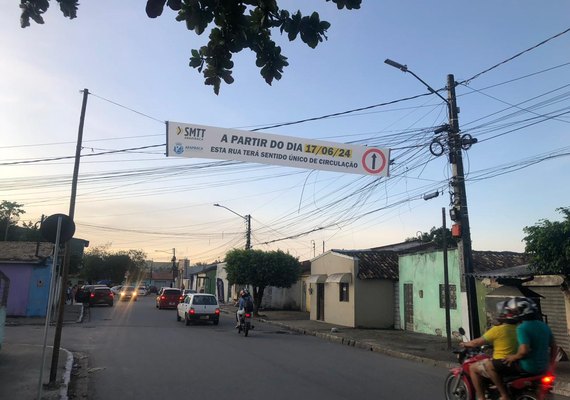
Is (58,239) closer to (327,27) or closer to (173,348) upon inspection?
(327,27)

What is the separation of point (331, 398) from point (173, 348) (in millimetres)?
7577

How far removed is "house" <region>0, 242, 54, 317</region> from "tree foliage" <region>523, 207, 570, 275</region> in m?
24.1

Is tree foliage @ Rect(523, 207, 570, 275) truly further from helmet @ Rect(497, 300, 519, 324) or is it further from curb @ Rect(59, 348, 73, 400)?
curb @ Rect(59, 348, 73, 400)

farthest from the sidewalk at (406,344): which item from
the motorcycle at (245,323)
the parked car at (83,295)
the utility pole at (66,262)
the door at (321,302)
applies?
the parked car at (83,295)

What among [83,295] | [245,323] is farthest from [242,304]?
[83,295]

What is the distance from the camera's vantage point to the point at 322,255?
29766 millimetres

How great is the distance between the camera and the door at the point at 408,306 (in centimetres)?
2235

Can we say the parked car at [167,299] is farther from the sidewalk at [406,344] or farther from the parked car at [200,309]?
the sidewalk at [406,344]

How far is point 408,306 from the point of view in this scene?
74.8 ft

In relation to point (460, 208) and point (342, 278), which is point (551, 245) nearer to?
point (460, 208)

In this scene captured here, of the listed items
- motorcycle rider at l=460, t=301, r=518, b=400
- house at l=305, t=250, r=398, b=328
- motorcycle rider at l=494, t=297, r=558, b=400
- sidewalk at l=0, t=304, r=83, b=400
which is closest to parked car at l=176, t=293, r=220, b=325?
house at l=305, t=250, r=398, b=328

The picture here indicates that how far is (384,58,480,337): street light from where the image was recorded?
13.1 metres

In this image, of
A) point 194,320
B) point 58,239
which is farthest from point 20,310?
point 58,239

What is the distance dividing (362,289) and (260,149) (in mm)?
15157
